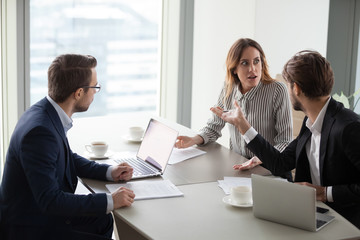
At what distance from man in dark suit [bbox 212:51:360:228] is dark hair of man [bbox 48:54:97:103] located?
0.97m

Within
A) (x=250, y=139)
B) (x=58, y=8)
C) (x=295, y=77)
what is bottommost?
(x=250, y=139)

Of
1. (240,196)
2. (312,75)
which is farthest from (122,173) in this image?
(312,75)

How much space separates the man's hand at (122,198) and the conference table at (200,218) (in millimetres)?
22

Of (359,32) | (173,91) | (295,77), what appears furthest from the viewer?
(173,91)

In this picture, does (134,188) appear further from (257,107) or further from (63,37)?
(63,37)

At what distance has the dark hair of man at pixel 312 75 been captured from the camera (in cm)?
258

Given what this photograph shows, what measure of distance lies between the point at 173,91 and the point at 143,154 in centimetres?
245

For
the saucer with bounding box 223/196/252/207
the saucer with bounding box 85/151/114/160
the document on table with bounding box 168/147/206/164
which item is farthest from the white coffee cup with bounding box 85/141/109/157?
the saucer with bounding box 223/196/252/207

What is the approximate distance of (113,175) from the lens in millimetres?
2736

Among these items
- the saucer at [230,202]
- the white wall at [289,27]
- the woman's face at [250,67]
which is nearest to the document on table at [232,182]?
the saucer at [230,202]

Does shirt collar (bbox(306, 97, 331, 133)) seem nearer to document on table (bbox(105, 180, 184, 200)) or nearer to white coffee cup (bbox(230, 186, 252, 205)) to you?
white coffee cup (bbox(230, 186, 252, 205))

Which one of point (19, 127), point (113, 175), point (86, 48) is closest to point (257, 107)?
point (113, 175)

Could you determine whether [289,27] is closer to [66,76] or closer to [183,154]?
[183,154]

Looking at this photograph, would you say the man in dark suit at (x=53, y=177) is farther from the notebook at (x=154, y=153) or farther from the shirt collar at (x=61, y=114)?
the notebook at (x=154, y=153)
